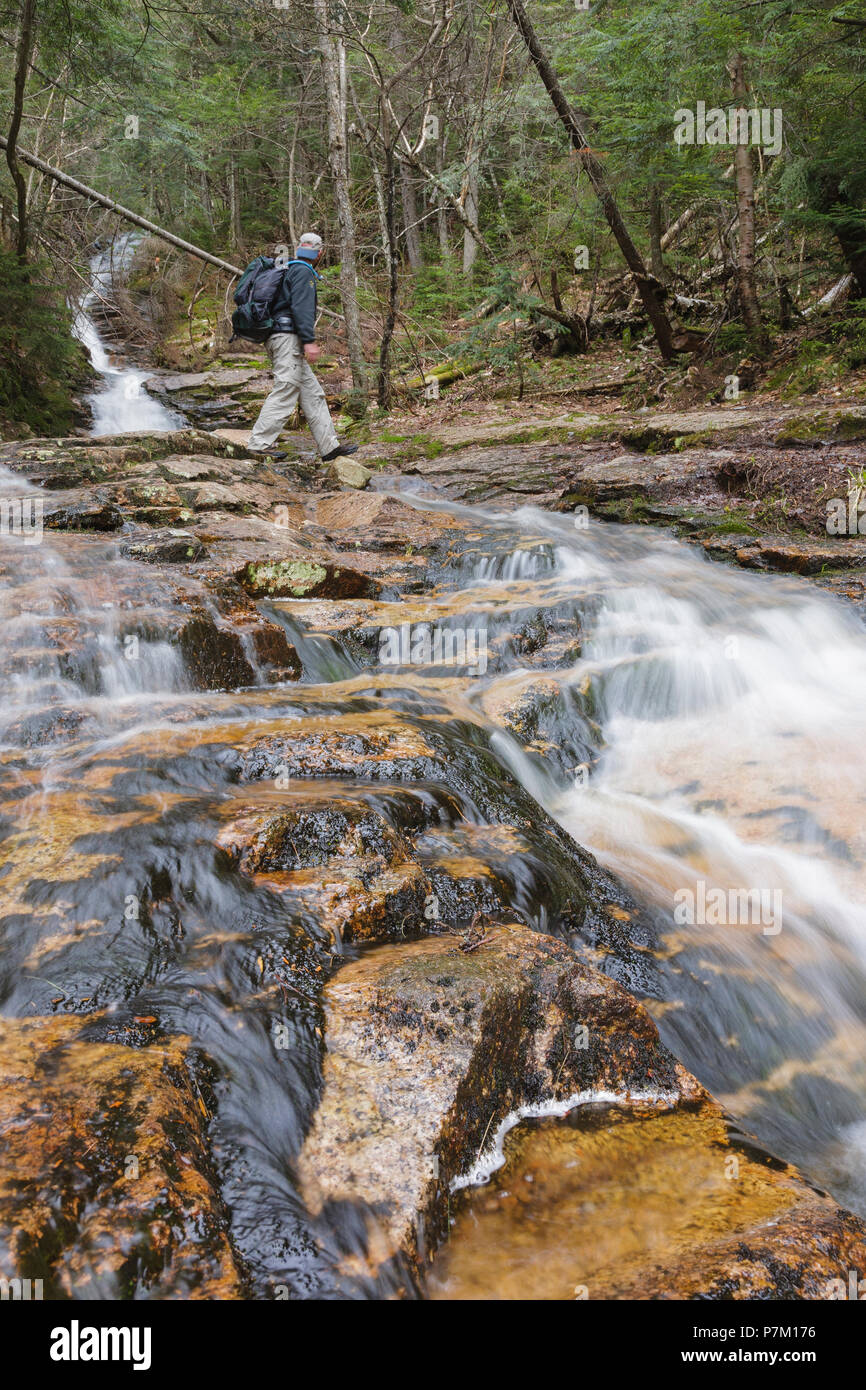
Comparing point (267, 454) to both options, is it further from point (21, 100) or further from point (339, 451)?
point (21, 100)

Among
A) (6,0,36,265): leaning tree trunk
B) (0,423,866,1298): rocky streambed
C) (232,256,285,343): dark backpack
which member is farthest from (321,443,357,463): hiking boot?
(6,0,36,265): leaning tree trunk

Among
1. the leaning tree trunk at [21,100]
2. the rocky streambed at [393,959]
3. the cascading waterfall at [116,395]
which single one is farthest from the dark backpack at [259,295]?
the cascading waterfall at [116,395]

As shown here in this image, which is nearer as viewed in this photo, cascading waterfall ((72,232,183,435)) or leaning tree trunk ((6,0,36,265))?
leaning tree trunk ((6,0,36,265))

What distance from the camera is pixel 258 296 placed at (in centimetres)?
862

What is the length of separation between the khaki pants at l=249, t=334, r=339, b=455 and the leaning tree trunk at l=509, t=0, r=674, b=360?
485cm

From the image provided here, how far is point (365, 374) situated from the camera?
584 inches

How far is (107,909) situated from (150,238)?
1050 inches

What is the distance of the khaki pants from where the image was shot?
350 inches

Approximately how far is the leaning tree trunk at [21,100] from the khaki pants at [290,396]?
134 inches

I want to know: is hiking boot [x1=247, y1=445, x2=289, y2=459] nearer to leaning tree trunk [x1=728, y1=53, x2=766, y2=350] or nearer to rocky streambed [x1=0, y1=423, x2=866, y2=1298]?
rocky streambed [x1=0, y1=423, x2=866, y2=1298]

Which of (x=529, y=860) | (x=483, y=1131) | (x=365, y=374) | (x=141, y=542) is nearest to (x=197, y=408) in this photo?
(x=365, y=374)

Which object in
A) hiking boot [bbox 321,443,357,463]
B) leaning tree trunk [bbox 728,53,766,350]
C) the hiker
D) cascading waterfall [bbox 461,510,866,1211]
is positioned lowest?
cascading waterfall [bbox 461,510,866,1211]

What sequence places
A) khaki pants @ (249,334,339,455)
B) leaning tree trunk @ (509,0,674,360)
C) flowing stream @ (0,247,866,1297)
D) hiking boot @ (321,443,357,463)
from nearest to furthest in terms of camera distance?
1. flowing stream @ (0,247,866,1297)
2. khaki pants @ (249,334,339,455)
3. leaning tree trunk @ (509,0,674,360)
4. hiking boot @ (321,443,357,463)
